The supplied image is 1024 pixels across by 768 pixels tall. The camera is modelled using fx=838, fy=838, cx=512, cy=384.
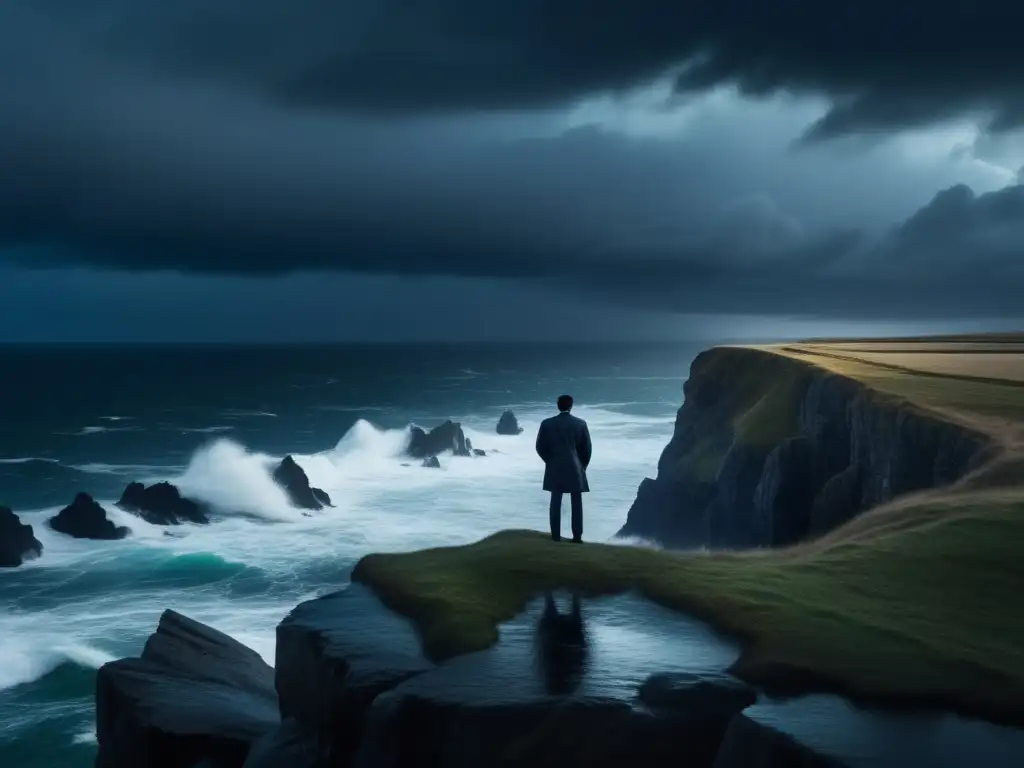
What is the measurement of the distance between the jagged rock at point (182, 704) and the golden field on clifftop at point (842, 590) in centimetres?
369

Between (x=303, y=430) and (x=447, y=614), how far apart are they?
114818 millimetres

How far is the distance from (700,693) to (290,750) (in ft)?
22.4

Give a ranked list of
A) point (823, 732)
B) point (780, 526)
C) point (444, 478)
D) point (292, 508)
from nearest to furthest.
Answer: point (823, 732) → point (780, 526) → point (292, 508) → point (444, 478)

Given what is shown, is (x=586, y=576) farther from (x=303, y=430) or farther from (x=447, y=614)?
(x=303, y=430)

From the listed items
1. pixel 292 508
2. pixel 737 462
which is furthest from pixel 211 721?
pixel 292 508

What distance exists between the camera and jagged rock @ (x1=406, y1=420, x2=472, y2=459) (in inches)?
3848

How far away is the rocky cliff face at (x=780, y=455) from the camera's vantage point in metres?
28.1

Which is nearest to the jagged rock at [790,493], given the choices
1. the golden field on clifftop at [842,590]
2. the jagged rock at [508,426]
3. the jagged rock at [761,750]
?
the golden field on clifftop at [842,590]

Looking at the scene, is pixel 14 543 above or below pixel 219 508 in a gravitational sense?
above

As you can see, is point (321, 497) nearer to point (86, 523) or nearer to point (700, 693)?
point (86, 523)

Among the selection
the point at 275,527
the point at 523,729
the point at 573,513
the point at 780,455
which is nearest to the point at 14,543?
the point at 275,527

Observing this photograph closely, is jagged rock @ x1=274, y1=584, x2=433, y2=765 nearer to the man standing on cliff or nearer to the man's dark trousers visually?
the man's dark trousers

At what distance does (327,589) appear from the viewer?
146ft

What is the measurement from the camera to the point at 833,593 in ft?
45.0
